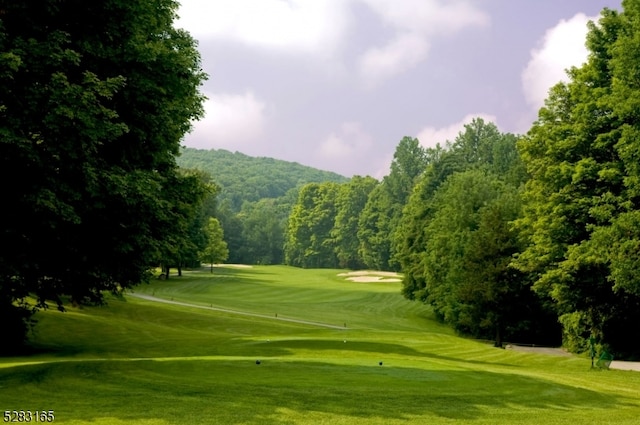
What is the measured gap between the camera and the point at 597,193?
102 ft

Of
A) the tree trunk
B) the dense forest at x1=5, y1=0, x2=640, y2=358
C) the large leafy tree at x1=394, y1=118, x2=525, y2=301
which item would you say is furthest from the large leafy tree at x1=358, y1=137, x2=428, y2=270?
the tree trunk

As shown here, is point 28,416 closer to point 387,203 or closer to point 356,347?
point 356,347

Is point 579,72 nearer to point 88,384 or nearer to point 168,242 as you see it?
point 168,242

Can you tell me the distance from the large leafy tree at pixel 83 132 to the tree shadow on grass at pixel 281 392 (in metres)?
3.33

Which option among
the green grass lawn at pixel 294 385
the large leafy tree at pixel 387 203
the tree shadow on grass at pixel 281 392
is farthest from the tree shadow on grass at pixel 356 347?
the large leafy tree at pixel 387 203

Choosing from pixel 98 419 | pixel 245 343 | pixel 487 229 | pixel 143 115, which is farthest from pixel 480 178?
pixel 98 419

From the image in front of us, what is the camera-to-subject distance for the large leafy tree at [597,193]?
2792 centimetres

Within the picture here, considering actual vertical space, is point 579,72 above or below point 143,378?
Result: above

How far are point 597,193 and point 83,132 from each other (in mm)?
25475

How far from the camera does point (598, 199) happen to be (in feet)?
98.8

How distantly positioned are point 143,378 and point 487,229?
1375 inches

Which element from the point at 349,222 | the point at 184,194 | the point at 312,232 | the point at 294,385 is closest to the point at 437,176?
the point at 349,222

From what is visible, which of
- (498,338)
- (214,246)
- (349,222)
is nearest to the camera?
(498,338)

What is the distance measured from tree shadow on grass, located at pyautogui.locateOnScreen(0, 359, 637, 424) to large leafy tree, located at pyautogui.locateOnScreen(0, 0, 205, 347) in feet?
10.9
